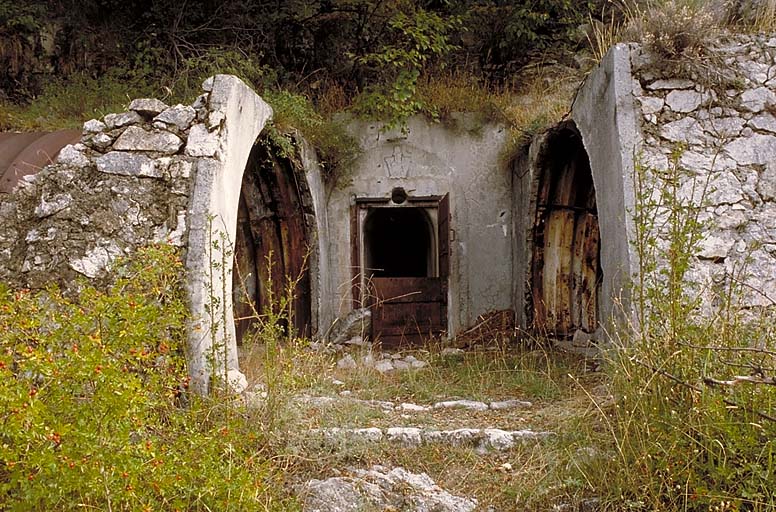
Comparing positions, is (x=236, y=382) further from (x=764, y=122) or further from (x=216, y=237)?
(x=764, y=122)

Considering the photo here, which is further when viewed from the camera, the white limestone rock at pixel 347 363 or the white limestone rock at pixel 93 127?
the white limestone rock at pixel 347 363

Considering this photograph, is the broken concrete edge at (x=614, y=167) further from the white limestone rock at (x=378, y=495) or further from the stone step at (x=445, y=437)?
the white limestone rock at (x=378, y=495)

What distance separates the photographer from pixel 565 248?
754 cm

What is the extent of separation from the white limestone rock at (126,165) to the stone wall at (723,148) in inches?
127

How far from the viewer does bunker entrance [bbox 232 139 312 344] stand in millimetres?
7102

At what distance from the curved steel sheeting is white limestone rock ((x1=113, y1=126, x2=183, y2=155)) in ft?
1.70

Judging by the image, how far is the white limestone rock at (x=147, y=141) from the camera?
470cm

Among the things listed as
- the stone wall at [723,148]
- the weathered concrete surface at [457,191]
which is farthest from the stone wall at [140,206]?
the weathered concrete surface at [457,191]

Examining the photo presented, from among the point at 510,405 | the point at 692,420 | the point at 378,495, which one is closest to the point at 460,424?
the point at 510,405

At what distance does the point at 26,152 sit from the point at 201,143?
4.12 ft

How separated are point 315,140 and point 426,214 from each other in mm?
1855

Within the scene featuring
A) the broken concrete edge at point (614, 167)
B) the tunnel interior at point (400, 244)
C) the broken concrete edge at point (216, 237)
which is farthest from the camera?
the tunnel interior at point (400, 244)

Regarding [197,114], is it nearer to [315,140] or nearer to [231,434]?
[231,434]

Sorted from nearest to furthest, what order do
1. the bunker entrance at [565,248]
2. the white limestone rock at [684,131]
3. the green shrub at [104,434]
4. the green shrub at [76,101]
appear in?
the green shrub at [104,434], the white limestone rock at [684,131], the green shrub at [76,101], the bunker entrance at [565,248]
